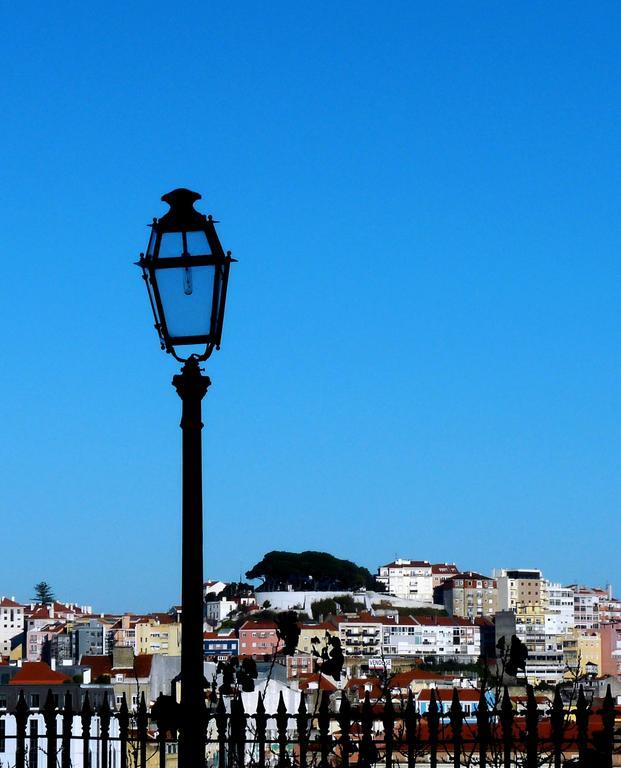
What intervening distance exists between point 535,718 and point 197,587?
75.4 inches

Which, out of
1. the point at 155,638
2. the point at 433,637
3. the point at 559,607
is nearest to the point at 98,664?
the point at 155,638

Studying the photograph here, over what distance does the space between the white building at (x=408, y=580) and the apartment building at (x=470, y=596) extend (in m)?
5.46

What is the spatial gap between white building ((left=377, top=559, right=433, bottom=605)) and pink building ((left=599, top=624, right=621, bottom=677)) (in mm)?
29731

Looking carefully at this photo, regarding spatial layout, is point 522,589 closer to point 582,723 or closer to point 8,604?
point 8,604

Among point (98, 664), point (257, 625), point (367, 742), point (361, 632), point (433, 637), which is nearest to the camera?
point (367, 742)

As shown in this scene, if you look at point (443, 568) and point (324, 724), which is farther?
point (443, 568)

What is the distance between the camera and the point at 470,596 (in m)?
150

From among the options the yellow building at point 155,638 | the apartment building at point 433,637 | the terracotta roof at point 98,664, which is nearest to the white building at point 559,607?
the apartment building at point 433,637

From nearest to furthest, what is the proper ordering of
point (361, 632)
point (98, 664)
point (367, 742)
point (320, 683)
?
point (367, 742), point (320, 683), point (98, 664), point (361, 632)

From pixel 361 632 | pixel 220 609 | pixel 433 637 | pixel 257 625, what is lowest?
pixel 433 637

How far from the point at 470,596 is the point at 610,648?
2849 centimetres

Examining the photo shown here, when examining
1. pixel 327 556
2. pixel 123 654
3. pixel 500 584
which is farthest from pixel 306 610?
pixel 123 654

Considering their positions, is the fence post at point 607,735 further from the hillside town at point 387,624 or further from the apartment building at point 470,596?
the apartment building at point 470,596

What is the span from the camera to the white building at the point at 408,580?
15850cm
